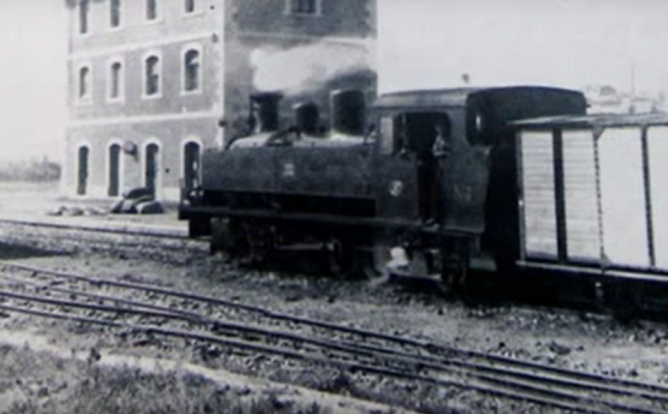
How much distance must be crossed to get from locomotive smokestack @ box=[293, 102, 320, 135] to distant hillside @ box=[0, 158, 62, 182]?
30607 millimetres

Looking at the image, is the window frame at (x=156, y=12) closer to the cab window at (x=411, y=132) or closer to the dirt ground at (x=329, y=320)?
the dirt ground at (x=329, y=320)

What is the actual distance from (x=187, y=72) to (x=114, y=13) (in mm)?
5153

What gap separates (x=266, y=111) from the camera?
556 inches

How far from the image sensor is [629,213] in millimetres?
8789

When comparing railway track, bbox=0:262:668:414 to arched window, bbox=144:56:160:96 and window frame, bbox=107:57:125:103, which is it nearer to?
arched window, bbox=144:56:160:96

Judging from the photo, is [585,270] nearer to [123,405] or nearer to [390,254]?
[390,254]

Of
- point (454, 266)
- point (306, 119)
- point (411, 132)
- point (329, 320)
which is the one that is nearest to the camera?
point (329, 320)

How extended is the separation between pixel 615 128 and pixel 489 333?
247 centimetres

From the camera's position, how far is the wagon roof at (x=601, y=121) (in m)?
8.46

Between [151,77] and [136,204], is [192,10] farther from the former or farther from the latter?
[136,204]

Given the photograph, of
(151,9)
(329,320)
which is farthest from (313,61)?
(329,320)

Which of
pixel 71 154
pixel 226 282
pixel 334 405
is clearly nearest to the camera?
pixel 334 405

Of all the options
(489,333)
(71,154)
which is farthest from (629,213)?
(71,154)

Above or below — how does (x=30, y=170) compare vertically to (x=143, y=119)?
below
